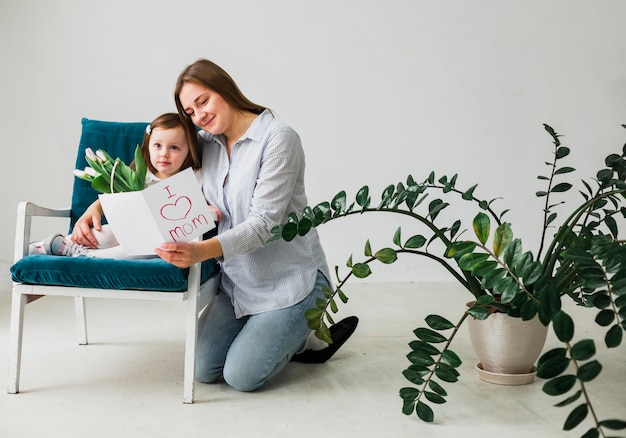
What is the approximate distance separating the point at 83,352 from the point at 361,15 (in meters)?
2.44

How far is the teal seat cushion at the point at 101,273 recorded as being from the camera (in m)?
2.03

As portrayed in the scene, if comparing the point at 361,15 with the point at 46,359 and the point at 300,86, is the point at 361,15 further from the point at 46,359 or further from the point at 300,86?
the point at 46,359

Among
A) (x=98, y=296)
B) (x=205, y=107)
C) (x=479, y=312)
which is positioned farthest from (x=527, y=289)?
(x=98, y=296)

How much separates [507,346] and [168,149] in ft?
3.92

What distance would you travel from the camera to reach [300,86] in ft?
13.7

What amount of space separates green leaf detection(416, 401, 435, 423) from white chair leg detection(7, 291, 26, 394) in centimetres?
113

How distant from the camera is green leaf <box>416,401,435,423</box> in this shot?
1942 mm

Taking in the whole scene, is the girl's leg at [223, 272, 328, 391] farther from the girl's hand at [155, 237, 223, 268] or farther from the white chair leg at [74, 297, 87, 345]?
the white chair leg at [74, 297, 87, 345]

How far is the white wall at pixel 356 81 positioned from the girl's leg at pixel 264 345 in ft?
6.53

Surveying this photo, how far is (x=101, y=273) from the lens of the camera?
80.4 inches

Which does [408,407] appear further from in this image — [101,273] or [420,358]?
[101,273]

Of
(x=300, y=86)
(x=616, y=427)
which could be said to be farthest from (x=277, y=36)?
(x=616, y=427)

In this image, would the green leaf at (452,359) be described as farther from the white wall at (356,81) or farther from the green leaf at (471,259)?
the white wall at (356,81)

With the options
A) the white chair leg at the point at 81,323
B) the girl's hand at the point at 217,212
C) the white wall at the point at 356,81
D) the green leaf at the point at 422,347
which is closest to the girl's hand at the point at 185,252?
the girl's hand at the point at 217,212
